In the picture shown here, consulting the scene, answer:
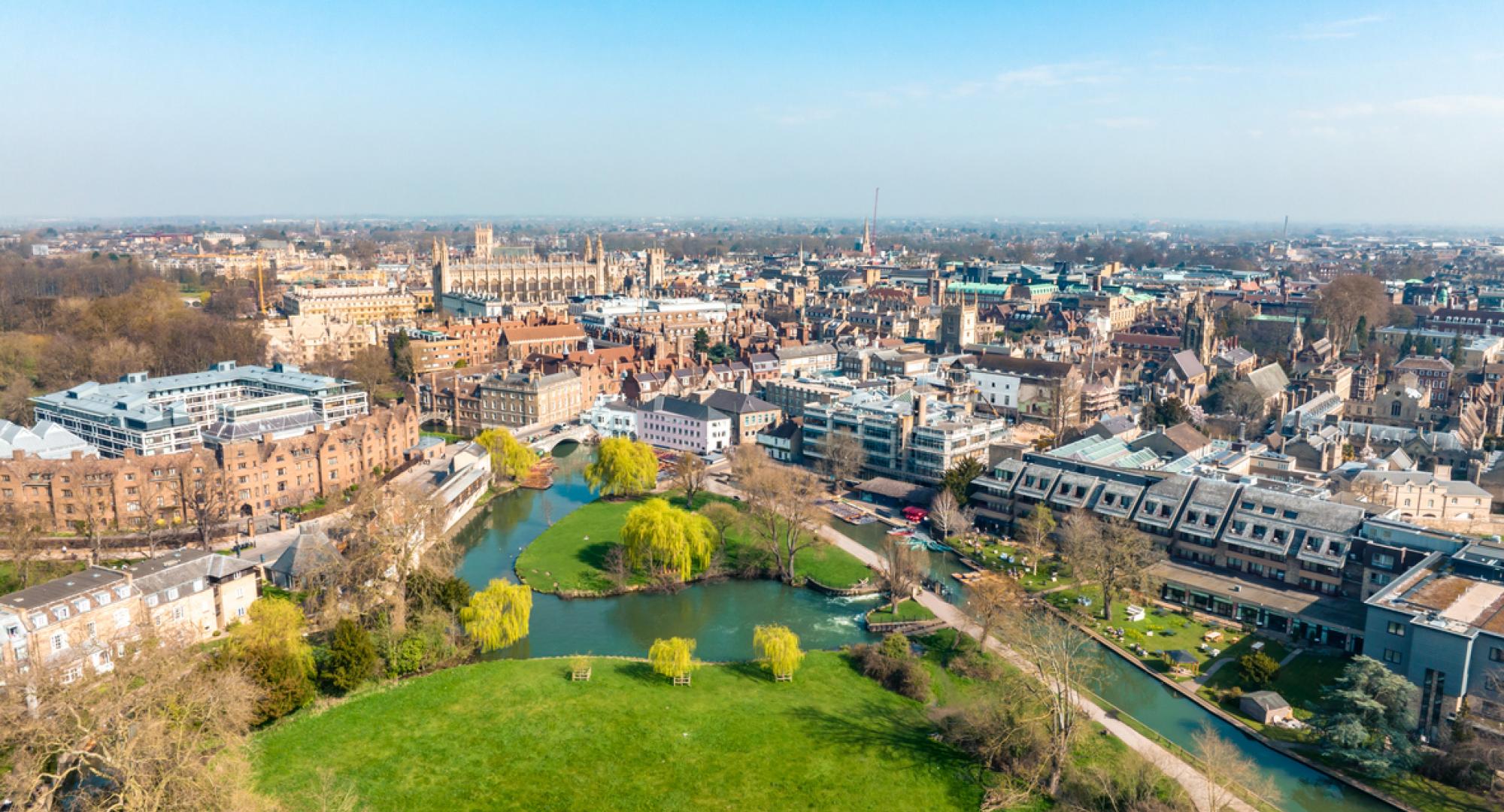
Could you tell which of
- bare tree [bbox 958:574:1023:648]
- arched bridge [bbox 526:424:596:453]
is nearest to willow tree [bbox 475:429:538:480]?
arched bridge [bbox 526:424:596:453]

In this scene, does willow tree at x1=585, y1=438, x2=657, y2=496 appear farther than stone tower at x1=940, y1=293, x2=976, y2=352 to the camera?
No

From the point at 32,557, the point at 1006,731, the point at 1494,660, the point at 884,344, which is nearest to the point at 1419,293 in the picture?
the point at 884,344

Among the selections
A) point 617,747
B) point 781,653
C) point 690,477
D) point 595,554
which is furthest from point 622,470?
point 617,747

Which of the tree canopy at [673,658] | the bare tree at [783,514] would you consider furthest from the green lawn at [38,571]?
Result: the bare tree at [783,514]

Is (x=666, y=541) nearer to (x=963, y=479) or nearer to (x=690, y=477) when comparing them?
(x=690, y=477)

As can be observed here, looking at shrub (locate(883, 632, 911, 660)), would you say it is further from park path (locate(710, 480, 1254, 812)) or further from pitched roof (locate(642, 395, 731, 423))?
pitched roof (locate(642, 395, 731, 423))

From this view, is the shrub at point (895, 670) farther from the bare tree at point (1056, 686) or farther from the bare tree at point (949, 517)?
the bare tree at point (949, 517)
